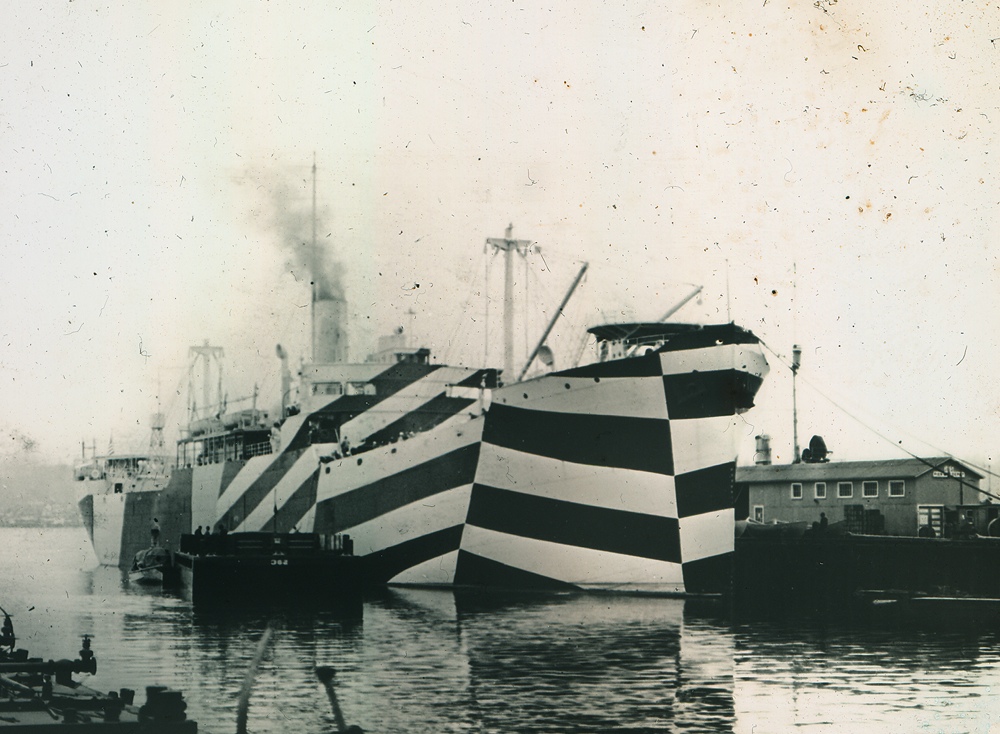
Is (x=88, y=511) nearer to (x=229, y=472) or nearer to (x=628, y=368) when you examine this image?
(x=229, y=472)

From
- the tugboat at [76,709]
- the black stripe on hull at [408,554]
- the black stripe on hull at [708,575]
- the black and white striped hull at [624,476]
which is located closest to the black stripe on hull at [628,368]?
the black and white striped hull at [624,476]

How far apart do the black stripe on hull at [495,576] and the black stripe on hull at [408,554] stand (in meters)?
0.62

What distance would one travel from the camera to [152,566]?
40125 mm

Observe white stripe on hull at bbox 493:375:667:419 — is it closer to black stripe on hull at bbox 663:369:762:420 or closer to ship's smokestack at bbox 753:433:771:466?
black stripe on hull at bbox 663:369:762:420

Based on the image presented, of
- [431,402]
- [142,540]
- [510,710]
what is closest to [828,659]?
[510,710]

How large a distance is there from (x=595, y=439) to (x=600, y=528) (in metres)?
2.22

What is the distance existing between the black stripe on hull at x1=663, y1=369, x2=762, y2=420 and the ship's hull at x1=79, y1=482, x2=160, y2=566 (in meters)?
30.1

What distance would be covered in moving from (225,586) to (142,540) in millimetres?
26832

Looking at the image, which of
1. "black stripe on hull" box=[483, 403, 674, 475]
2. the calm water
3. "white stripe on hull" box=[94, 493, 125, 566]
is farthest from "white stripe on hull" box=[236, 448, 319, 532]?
the calm water

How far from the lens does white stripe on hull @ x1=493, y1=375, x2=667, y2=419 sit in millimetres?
28891

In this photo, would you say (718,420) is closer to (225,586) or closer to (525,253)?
(525,253)

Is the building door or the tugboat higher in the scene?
the building door

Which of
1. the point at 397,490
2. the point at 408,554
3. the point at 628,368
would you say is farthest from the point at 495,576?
the point at 628,368

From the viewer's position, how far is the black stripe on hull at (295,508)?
38.6 m
